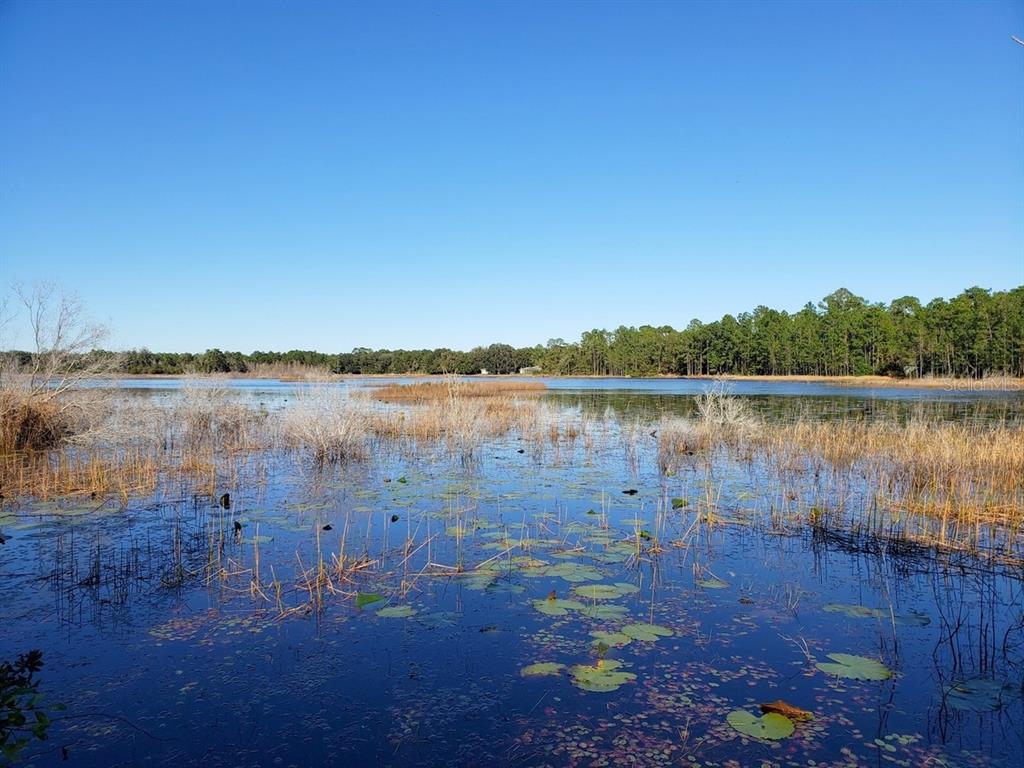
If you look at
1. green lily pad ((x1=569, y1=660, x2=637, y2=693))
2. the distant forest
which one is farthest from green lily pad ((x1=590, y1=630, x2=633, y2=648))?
the distant forest

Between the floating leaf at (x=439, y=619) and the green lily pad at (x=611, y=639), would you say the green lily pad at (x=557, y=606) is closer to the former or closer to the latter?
the green lily pad at (x=611, y=639)

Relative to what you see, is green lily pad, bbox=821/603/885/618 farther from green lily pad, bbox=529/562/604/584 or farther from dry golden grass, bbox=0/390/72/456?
dry golden grass, bbox=0/390/72/456

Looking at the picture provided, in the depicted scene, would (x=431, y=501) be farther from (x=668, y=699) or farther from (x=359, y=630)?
(x=668, y=699)

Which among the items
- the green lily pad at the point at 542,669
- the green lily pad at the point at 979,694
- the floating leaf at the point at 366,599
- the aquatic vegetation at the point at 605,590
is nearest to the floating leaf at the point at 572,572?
the aquatic vegetation at the point at 605,590

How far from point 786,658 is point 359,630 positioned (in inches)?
151

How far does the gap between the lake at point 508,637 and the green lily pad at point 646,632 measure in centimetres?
3

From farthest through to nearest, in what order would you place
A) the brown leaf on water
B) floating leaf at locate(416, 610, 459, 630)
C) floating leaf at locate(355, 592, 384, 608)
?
floating leaf at locate(355, 592, 384, 608), floating leaf at locate(416, 610, 459, 630), the brown leaf on water

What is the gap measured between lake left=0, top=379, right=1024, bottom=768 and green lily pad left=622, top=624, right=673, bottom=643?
0.09 feet

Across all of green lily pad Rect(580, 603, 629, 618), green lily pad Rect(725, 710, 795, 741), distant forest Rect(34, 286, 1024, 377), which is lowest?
green lily pad Rect(580, 603, 629, 618)

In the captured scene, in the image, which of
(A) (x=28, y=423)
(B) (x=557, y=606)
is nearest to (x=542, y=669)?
(B) (x=557, y=606)

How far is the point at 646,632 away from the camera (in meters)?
5.64

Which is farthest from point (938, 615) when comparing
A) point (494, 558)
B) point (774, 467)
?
point (774, 467)

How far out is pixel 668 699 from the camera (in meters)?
4.50

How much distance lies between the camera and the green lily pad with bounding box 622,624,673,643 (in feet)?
18.2
